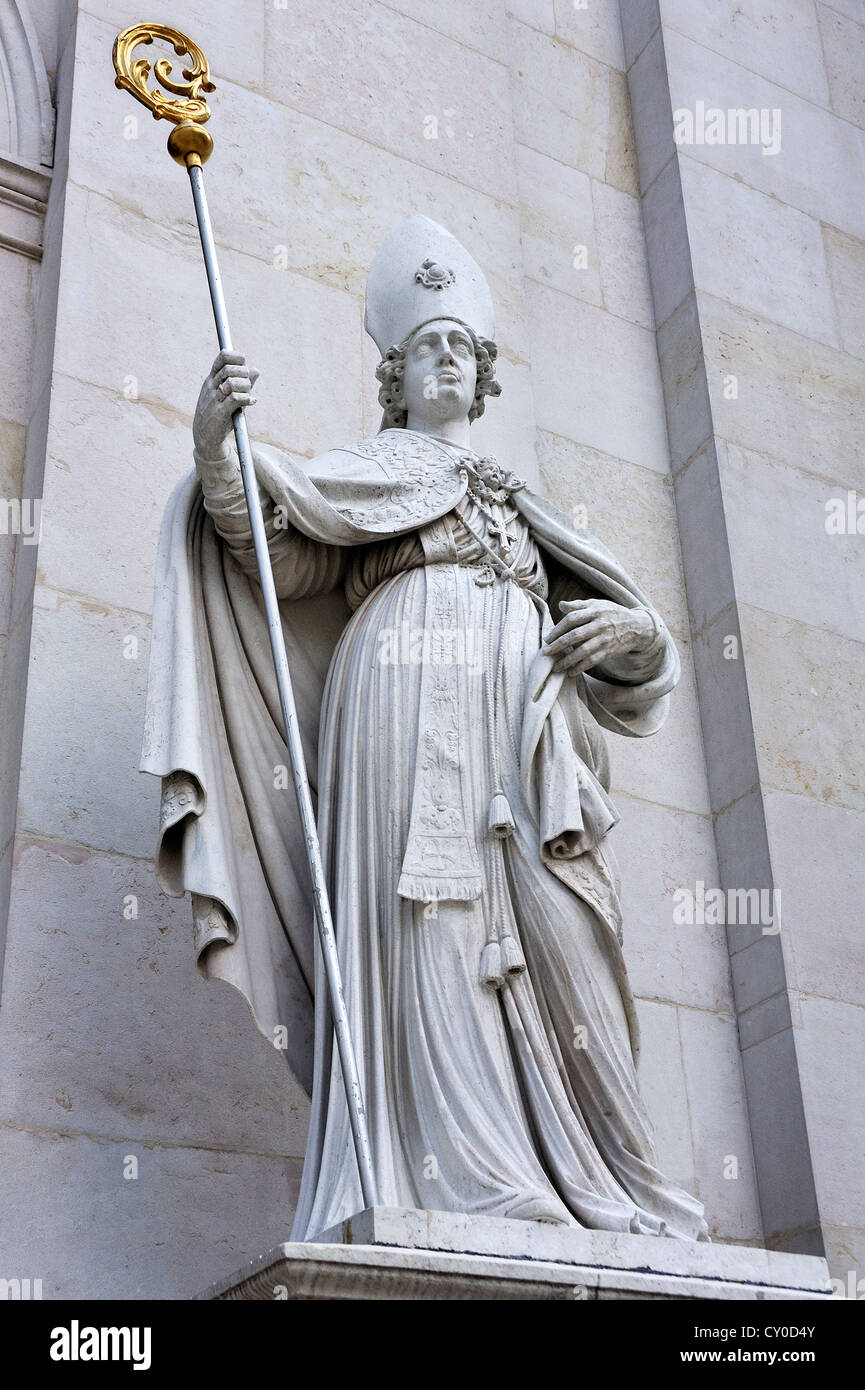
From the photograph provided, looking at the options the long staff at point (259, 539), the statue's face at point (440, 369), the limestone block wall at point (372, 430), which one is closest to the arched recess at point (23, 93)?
the limestone block wall at point (372, 430)

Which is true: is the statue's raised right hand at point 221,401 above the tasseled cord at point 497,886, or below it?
above

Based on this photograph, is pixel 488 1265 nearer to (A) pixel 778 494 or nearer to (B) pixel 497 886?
(B) pixel 497 886

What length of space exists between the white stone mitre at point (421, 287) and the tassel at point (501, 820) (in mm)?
1396

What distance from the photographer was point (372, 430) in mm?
6195

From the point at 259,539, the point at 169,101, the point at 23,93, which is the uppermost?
the point at 23,93

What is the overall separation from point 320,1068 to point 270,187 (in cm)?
358

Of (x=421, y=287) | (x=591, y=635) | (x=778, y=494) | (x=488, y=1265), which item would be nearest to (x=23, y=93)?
(x=421, y=287)

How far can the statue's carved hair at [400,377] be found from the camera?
481 cm

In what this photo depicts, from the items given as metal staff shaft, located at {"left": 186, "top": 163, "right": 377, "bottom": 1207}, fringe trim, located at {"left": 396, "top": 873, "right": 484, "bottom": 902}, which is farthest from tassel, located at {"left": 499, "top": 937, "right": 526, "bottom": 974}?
metal staff shaft, located at {"left": 186, "top": 163, "right": 377, "bottom": 1207}

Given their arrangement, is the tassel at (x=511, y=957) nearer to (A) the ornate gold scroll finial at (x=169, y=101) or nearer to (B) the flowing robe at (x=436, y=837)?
(B) the flowing robe at (x=436, y=837)

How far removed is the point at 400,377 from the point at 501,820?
1.40 m

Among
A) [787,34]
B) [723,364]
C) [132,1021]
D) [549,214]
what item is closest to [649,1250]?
[132,1021]

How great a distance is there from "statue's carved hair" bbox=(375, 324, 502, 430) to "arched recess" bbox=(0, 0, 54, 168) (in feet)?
6.31

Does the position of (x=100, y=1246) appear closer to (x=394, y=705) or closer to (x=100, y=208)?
(x=394, y=705)
